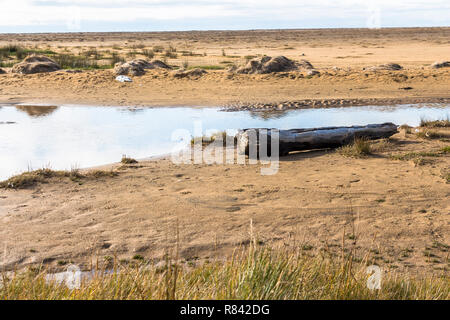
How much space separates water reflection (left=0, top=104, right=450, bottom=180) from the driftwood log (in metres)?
2.02

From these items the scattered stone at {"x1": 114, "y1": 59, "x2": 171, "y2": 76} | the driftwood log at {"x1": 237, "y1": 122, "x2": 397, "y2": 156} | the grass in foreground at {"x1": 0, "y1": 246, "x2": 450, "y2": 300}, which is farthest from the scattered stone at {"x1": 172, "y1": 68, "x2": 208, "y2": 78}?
the grass in foreground at {"x1": 0, "y1": 246, "x2": 450, "y2": 300}

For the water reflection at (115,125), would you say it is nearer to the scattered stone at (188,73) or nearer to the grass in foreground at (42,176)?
the grass in foreground at (42,176)

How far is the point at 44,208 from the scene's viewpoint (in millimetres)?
7855

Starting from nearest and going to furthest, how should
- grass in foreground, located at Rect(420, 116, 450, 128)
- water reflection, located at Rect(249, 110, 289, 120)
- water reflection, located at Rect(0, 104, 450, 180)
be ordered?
water reflection, located at Rect(0, 104, 450, 180) → grass in foreground, located at Rect(420, 116, 450, 128) → water reflection, located at Rect(249, 110, 289, 120)

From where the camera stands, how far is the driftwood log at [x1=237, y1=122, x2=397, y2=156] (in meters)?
10.7

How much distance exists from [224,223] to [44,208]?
2692mm

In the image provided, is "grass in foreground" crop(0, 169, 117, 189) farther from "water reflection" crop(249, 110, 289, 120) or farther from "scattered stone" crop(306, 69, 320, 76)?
"scattered stone" crop(306, 69, 320, 76)

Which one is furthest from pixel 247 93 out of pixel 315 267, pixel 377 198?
pixel 315 267

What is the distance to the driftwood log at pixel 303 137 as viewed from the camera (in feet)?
35.0

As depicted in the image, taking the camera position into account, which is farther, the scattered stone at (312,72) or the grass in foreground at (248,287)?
the scattered stone at (312,72)

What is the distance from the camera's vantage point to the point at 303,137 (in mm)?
10914

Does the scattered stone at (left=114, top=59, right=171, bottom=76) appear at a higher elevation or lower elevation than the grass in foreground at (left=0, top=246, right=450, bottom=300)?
higher

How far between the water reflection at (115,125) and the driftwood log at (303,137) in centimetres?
202

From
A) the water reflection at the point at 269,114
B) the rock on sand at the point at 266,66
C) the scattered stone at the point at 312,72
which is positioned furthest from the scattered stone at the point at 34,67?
the water reflection at the point at 269,114
